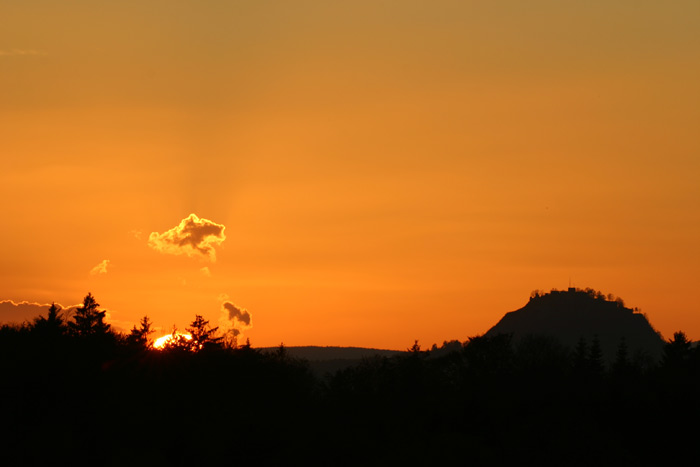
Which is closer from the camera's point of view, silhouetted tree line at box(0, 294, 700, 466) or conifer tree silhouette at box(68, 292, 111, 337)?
silhouetted tree line at box(0, 294, 700, 466)

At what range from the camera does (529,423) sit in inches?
3029

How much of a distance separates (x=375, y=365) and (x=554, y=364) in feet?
83.2

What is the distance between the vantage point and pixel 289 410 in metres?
81.9

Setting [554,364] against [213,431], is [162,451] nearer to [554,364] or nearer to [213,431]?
[213,431]

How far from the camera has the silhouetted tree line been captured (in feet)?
213

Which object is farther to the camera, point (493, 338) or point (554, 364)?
point (493, 338)

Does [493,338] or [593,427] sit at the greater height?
[493,338]

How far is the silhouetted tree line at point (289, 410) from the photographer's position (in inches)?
2557

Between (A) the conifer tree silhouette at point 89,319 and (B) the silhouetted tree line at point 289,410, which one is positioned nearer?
(B) the silhouetted tree line at point 289,410

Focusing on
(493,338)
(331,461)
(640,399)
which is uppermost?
Answer: (493,338)

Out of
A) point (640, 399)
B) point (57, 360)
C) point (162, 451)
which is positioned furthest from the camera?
point (640, 399)

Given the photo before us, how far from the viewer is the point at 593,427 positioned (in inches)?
2997

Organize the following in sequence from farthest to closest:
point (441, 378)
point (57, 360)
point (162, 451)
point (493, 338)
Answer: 1. point (493, 338)
2. point (441, 378)
3. point (57, 360)
4. point (162, 451)

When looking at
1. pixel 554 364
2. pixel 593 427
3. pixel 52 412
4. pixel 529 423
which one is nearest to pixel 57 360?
pixel 52 412
